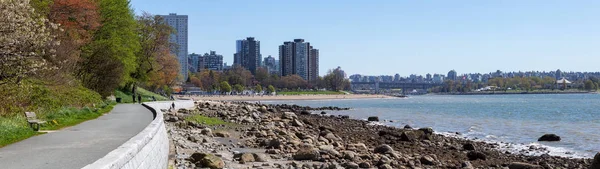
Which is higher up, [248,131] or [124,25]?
[124,25]

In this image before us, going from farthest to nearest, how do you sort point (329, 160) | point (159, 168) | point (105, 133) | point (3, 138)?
point (329, 160)
point (105, 133)
point (3, 138)
point (159, 168)

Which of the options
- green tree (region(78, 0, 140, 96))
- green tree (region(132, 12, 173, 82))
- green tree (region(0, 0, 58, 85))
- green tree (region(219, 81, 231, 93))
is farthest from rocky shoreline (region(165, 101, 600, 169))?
green tree (region(219, 81, 231, 93))

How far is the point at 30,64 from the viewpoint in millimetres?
21078

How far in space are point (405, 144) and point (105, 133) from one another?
659 inches

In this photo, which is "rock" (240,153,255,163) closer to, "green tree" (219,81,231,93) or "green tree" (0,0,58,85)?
"green tree" (0,0,58,85)

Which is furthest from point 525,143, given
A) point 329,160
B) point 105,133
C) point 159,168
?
point 159,168

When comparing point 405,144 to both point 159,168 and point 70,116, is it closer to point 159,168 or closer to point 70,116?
point 70,116

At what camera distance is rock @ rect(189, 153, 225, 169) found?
53.5ft

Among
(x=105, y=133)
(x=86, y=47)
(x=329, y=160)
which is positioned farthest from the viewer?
(x=86, y=47)

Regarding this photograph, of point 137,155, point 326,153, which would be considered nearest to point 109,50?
point 326,153

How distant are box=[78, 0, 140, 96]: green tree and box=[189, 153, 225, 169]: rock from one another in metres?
28.4

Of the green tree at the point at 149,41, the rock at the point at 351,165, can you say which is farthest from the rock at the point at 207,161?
the green tree at the point at 149,41

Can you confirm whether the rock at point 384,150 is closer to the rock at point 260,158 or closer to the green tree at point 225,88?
the rock at point 260,158

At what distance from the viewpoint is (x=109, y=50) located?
46969 millimetres
